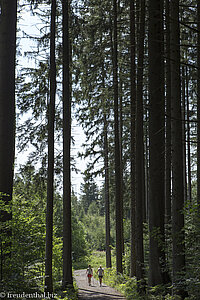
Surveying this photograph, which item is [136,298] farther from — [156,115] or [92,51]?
[92,51]

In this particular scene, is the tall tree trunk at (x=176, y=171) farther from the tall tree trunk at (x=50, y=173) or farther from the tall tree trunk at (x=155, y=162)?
the tall tree trunk at (x=50, y=173)

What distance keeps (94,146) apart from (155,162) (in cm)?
1317

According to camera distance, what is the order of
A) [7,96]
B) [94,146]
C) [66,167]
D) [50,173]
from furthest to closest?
[94,146] → [66,167] → [50,173] → [7,96]

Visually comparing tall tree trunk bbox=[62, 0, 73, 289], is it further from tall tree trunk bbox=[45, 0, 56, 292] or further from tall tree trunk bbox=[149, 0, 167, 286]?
tall tree trunk bbox=[149, 0, 167, 286]

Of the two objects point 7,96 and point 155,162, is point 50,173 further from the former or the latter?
point 7,96

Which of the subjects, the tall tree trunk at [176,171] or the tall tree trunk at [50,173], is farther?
the tall tree trunk at [50,173]

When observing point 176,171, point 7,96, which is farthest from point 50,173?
point 176,171

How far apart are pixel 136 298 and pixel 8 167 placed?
642 cm

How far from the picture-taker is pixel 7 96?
921cm

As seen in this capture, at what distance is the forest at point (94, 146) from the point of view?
8.34m

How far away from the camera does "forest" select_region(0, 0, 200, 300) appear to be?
834 centimetres

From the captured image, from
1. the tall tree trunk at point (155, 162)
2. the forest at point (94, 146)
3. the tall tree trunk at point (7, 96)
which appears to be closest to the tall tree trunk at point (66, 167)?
the forest at point (94, 146)

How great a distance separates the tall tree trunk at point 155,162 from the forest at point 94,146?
3 cm

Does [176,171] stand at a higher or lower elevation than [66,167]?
lower
